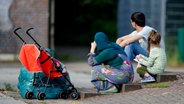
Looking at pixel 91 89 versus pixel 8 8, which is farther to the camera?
pixel 8 8

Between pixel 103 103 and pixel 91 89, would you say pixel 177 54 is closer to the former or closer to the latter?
pixel 91 89

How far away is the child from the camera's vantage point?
39.1 ft

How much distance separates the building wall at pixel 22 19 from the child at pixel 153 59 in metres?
7.59

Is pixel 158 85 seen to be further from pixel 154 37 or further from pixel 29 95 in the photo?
pixel 29 95

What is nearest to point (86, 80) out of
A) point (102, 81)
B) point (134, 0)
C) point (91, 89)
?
point (91, 89)

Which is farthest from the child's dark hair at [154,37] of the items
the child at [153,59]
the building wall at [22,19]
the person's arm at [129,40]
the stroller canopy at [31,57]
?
the building wall at [22,19]

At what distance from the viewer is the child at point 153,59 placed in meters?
11.9

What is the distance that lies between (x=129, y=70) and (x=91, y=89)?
1.24 meters

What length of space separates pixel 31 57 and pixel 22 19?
852 cm

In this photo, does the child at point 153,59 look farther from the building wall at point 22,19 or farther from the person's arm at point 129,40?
the building wall at point 22,19

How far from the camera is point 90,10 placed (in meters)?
33.4

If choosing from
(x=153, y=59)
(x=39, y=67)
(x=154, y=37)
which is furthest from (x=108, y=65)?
(x=39, y=67)

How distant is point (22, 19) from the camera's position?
64.2 feet

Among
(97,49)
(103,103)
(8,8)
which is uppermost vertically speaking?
(8,8)
